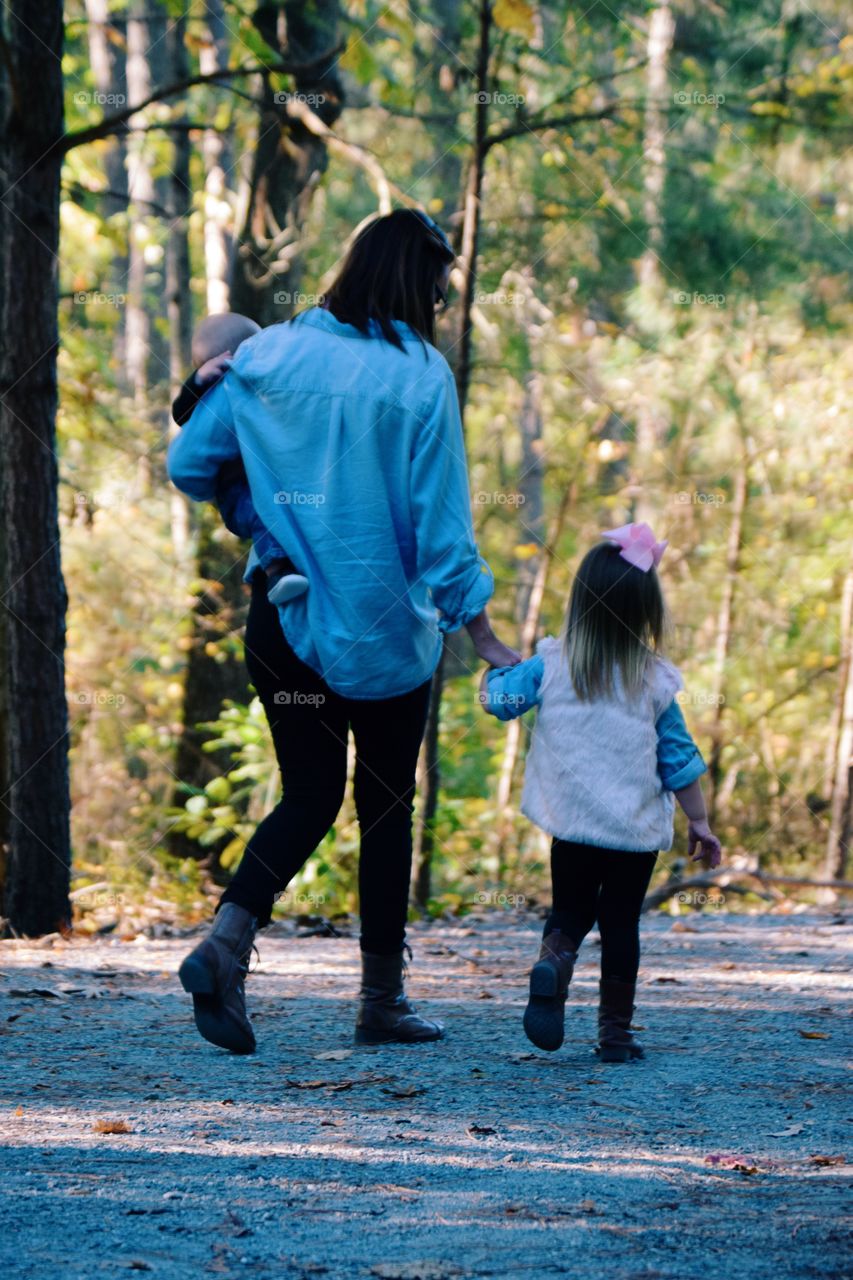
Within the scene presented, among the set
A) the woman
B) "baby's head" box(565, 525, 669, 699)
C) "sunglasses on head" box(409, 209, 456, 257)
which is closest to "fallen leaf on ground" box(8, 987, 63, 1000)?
the woman

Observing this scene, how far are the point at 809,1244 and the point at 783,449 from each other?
10.6m

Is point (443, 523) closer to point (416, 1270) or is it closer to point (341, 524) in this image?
point (341, 524)

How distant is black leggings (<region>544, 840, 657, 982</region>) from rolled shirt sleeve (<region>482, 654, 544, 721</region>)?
36 cm

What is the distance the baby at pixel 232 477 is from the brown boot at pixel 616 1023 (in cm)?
128

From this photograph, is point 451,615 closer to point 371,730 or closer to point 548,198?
point 371,730

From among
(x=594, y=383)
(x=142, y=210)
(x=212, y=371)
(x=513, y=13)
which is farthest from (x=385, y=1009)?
(x=142, y=210)

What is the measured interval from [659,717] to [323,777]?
879mm

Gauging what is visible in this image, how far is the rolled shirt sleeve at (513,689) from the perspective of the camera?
362cm

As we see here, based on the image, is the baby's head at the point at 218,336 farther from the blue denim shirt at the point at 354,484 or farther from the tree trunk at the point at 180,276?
the tree trunk at the point at 180,276

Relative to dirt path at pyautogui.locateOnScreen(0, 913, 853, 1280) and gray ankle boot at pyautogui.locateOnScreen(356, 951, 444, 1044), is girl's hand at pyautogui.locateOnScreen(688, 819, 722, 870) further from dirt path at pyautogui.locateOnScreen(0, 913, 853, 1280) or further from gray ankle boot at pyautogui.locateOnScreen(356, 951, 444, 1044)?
gray ankle boot at pyautogui.locateOnScreen(356, 951, 444, 1044)

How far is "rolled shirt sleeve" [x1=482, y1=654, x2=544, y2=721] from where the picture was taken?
3.62 metres

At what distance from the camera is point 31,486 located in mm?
5746

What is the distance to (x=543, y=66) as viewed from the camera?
9.48m

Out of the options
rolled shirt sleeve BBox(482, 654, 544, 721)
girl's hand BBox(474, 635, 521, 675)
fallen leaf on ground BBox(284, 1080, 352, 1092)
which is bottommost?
fallen leaf on ground BBox(284, 1080, 352, 1092)
